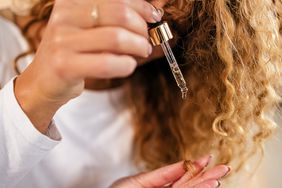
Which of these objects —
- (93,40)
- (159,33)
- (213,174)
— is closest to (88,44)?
(93,40)

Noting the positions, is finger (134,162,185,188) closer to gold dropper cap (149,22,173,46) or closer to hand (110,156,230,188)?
hand (110,156,230,188)

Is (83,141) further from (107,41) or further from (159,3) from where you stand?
(107,41)

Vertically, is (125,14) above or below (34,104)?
above

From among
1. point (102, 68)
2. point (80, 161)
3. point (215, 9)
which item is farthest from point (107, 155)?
point (102, 68)

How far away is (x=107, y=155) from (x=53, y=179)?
0.12 m

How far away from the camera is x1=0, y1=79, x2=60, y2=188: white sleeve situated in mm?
635

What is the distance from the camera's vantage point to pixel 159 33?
0.58 metres

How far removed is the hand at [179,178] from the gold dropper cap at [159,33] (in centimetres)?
25

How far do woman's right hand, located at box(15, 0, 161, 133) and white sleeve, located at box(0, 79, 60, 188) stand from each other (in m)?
0.11

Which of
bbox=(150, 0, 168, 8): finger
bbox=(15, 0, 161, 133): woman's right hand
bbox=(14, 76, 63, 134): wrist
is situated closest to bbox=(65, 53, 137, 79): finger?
bbox=(15, 0, 161, 133): woman's right hand

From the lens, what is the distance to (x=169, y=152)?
1018mm

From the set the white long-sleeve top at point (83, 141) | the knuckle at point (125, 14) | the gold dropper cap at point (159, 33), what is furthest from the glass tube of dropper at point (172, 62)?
the white long-sleeve top at point (83, 141)

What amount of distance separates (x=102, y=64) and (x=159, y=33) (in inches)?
A: 5.2

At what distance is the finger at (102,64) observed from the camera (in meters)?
0.47
